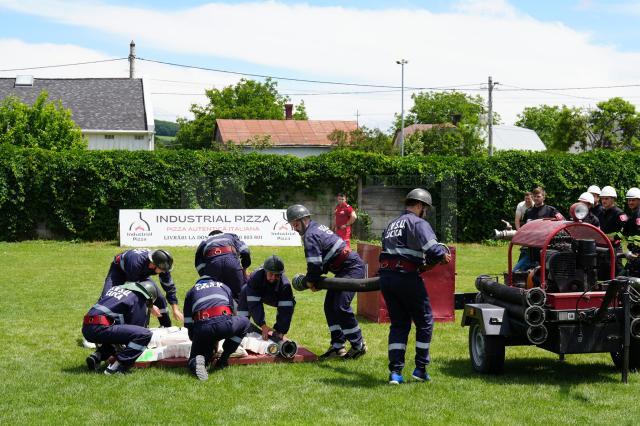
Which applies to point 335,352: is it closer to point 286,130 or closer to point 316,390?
point 316,390

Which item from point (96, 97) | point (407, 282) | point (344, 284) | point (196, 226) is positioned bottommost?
point (196, 226)

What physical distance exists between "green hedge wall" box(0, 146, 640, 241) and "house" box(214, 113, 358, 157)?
33.4 meters

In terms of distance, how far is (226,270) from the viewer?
33.9 feet

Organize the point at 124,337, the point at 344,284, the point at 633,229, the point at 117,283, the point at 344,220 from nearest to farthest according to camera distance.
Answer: the point at 124,337 < the point at 344,284 < the point at 117,283 < the point at 633,229 < the point at 344,220

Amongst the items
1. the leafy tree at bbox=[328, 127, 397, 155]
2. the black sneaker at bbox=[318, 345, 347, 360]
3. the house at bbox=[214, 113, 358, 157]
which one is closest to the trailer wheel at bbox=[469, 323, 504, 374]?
the black sneaker at bbox=[318, 345, 347, 360]

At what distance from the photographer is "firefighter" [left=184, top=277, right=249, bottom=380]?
8.66 metres

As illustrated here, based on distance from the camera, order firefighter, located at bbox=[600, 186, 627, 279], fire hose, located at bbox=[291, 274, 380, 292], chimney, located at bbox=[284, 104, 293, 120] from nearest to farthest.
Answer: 1. fire hose, located at bbox=[291, 274, 380, 292]
2. firefighter, located at bbox=[600, 186, 627, 279]
3. chimney, located at bbox=[284, 104, 293, 120]

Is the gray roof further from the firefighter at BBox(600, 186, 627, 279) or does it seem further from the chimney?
the firefighter at BBox(600, 186, 627, 279)

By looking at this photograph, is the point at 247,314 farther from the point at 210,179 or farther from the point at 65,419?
the point at 210,179

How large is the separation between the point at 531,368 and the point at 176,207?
19.7 m

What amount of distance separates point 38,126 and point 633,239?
3094 cm

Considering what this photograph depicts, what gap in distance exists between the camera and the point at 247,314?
33.0ft

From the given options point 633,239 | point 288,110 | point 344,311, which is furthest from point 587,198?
point 288,110

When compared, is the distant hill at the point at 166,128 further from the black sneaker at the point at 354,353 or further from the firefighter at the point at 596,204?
the black sneaker at the point at 354,353
